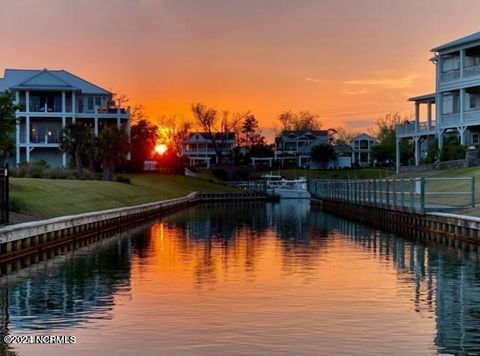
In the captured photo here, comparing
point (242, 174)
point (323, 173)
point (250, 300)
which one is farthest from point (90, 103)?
point (250, 300)

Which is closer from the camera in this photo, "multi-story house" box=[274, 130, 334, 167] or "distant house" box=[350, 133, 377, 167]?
"multi-story house" box=[274, 130, 334, 167]

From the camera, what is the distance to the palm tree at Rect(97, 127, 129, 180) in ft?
271

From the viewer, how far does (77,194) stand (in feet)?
180

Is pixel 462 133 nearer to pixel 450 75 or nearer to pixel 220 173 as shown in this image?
pixel 450 75

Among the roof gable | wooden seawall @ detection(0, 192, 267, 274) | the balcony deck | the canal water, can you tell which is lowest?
the canal water

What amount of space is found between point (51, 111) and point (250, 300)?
84.1 m

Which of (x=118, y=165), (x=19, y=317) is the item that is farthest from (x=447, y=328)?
(x=118, y=165)

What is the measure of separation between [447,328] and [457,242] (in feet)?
62.2

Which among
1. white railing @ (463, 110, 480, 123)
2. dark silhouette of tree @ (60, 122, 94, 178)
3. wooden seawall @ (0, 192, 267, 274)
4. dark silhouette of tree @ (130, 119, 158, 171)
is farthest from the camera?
dark silhouette of tree @ (130, 119, 158, 171)

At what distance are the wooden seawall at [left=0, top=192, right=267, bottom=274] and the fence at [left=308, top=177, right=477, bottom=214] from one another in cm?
1598

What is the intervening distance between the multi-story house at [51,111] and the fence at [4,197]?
209ft

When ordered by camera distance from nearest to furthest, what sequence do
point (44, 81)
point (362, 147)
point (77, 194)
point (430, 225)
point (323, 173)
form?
point (430, 225)
point (77, 194)
point (44, 81)
point (323, 173)
point (362, 147)

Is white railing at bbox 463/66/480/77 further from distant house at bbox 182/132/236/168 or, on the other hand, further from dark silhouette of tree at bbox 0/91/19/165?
distant house at bbox 182/132/236/168

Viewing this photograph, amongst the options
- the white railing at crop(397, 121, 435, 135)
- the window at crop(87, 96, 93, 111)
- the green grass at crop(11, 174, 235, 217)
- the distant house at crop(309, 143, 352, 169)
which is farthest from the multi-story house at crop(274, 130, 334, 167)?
the green grass at crop(11, 174, 235, 217)
